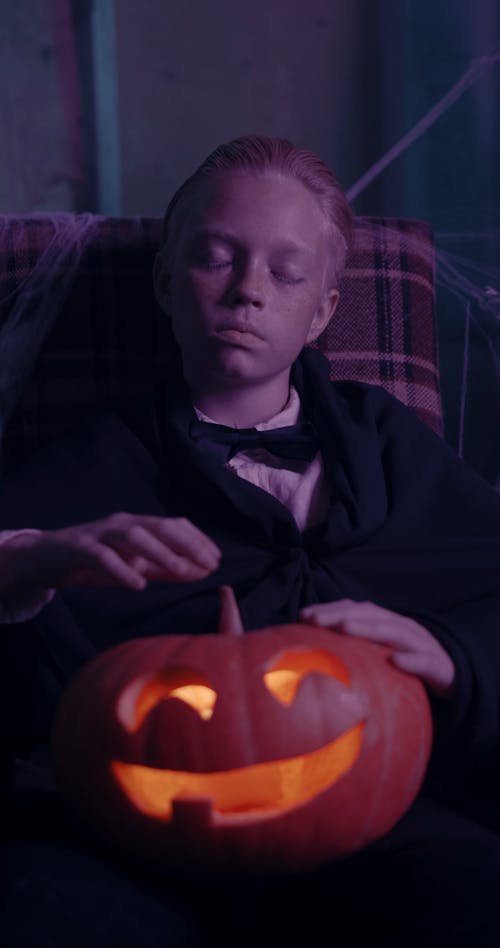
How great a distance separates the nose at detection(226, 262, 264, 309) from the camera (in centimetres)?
121

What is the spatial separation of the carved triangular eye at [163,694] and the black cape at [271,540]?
251 mm

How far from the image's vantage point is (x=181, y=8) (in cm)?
183

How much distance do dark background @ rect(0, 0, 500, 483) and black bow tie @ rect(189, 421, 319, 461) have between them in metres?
0.72

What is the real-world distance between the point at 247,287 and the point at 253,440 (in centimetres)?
21

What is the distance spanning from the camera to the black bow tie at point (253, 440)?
1272 millimetres

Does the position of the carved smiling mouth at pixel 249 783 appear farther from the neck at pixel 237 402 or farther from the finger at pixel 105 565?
the neck at pixel 237 402

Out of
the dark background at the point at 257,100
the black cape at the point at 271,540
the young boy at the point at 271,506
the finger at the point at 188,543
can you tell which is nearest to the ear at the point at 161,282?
the young boy at the point at 271,506

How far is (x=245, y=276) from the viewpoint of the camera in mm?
1225

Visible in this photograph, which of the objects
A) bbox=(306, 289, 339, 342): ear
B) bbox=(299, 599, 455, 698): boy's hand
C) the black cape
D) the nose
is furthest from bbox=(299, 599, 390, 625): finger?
bbox=(306, 289, 339, 342): ear

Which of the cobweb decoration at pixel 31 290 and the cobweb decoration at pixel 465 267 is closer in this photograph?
the cobweb decoration at pixel 31 290

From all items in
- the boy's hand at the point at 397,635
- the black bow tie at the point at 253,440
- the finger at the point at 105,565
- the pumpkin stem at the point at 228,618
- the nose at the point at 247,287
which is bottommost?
the boy's hand at the point at 397,635

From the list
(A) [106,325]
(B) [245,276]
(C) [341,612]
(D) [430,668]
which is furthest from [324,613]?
(A) [106,325]

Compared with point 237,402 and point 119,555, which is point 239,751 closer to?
point 119,555

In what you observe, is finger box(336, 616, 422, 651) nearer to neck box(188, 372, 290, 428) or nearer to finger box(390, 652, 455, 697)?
finger box(390, 652, 455, 697)
